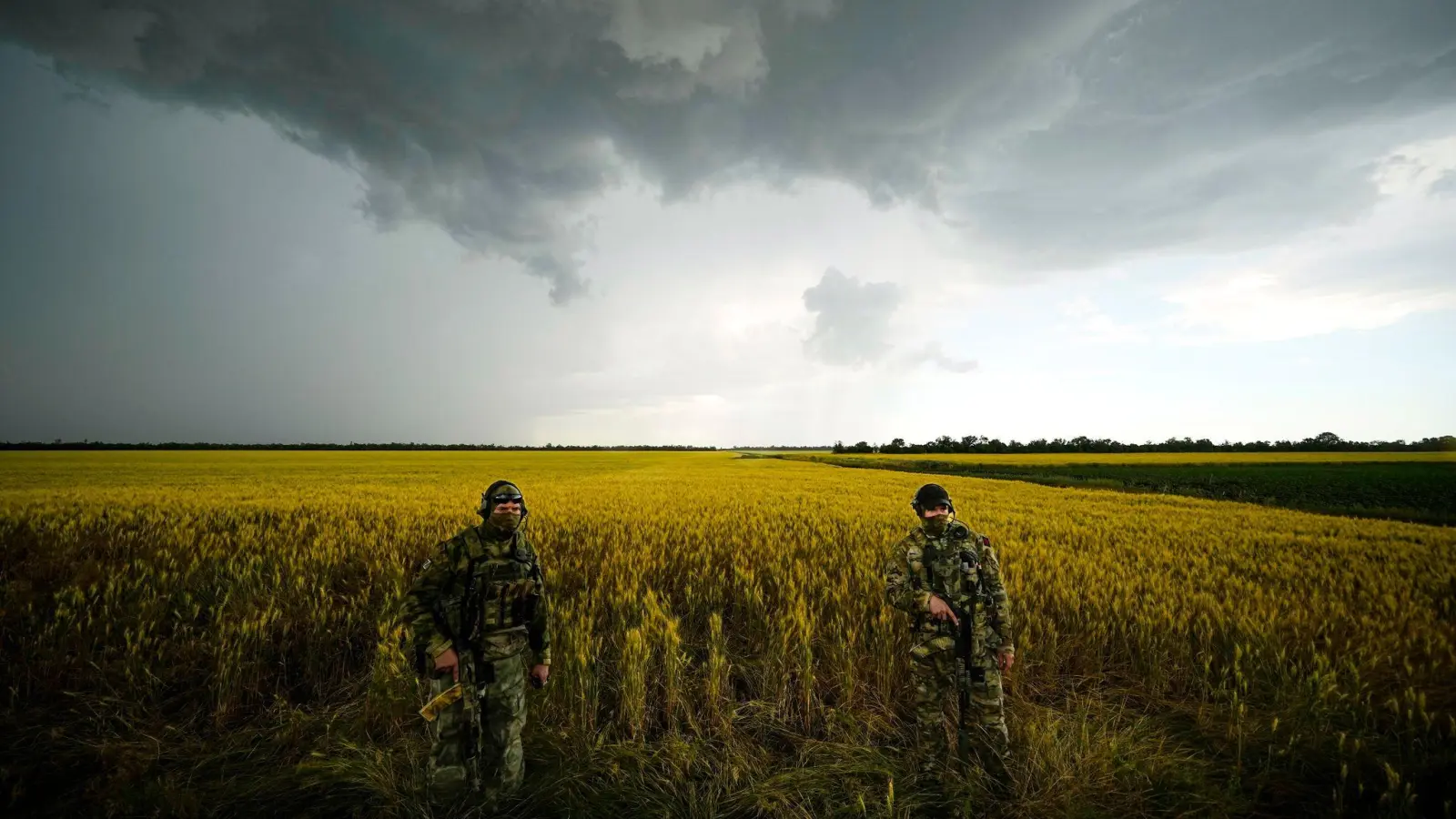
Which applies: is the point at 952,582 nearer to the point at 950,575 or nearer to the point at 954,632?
the point at 950,575

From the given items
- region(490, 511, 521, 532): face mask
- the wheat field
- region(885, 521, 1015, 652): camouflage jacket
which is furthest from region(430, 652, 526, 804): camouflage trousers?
region(885, 521, 1015, 652): camouflage jacket

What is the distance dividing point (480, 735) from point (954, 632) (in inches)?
128

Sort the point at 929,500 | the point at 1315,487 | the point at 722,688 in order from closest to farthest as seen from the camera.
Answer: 1. the point at 929,500
2. the point at 722,688
3. the point at 1315,487

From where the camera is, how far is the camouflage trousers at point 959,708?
11.7 ft

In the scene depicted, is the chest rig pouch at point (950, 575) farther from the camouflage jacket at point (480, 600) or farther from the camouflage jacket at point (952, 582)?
the camouflage jacket at point (480, 600)

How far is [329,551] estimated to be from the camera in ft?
23.2

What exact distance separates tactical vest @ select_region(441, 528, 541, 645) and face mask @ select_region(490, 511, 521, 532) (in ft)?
0.43

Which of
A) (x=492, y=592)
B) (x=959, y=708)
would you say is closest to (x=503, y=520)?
(x=492, y=592)

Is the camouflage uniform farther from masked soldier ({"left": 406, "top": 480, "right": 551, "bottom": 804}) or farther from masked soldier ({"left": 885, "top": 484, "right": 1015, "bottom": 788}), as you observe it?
masked soldier ({"left": 406, "top": 480, "right": 551, "bottom": 804})

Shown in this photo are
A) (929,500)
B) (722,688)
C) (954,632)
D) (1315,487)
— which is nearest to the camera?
(954,632)

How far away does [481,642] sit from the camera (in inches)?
131

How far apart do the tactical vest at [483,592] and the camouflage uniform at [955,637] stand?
2.58 meters

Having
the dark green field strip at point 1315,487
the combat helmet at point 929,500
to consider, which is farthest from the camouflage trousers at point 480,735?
the dark green field strip at point 1315,487

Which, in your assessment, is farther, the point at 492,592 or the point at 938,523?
the point at 938,523
